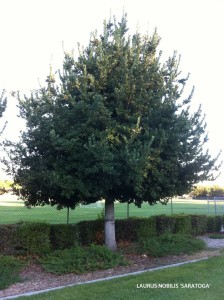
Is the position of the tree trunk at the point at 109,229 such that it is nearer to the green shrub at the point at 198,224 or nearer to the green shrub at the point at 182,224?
the green shrub at the point at 182,224

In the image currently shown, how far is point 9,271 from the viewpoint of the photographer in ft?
29.8

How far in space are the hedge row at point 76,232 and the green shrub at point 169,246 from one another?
3.08 ft

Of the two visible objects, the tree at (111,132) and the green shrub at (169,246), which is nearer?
the tree at (111,132)

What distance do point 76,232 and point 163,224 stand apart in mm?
4748

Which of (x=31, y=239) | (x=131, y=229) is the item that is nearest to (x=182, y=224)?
(x=131, y=229)

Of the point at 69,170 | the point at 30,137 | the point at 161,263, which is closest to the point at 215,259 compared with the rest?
the point at 161,263

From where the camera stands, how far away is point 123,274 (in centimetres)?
927

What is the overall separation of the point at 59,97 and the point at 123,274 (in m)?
4.87

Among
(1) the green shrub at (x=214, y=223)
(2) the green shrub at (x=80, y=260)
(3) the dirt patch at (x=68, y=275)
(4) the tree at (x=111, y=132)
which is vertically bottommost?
(3) the dirt patch at (x=68, y=275)

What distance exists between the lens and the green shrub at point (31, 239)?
438 inches

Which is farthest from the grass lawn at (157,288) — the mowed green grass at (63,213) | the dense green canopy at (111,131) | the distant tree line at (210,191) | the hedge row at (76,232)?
the distant tree line at (210,191)

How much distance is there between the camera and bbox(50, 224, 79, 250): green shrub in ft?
39.8

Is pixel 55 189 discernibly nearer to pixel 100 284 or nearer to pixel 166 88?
pixel 100 284

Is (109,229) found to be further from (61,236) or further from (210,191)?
(210,191)
